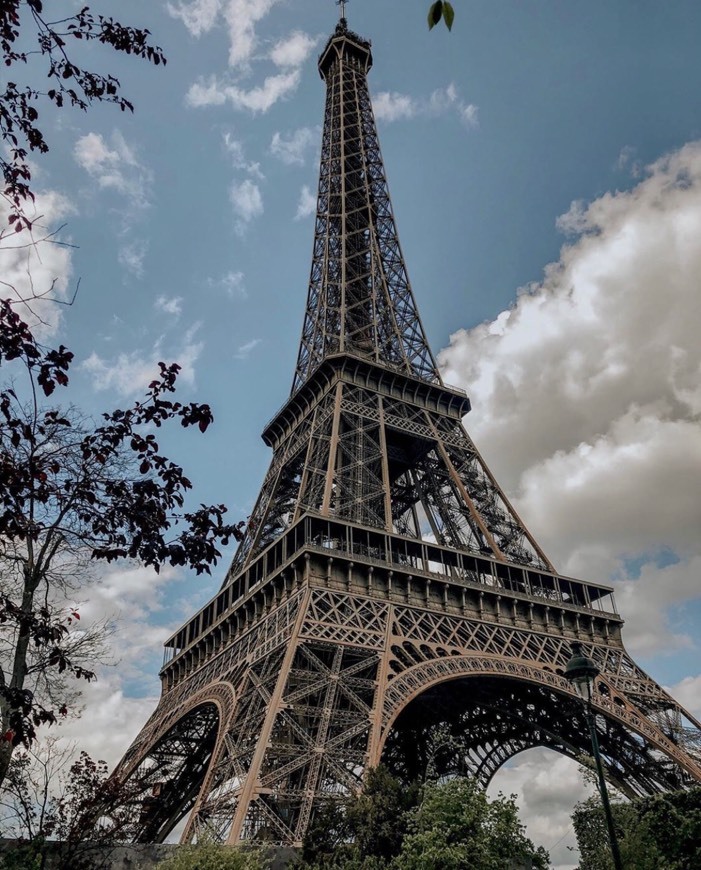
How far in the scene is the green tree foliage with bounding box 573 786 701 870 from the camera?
86.2 feet

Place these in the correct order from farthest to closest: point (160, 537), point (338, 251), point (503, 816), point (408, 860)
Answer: point (338, 251) < point (503, 816) < point (408, 860) < point (160, 537)

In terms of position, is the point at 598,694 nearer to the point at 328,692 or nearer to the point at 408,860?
the point at 328,692

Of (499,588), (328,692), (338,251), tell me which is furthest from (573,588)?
A: (338,251)

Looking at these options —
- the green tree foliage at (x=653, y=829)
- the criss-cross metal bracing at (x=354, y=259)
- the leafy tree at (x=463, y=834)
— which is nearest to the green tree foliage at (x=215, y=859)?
the leafy tree at (x=463, y=834)

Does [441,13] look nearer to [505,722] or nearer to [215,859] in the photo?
[215,859]

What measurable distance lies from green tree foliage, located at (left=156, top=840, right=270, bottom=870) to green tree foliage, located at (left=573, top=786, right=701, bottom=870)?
12.4m

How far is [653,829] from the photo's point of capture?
1126 inches

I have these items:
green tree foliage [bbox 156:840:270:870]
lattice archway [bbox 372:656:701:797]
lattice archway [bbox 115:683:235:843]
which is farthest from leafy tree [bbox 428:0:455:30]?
lattice archway [bbox 115:683:235:843]

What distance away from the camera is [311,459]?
43562 millimetres

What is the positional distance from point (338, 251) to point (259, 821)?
142 feet

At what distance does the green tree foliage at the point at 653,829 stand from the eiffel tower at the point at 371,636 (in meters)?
5.70

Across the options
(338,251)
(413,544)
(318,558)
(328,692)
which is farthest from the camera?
(338,251)

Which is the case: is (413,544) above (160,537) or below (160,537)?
above

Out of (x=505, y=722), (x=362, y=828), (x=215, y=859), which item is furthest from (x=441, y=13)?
(x=505, y=722)
